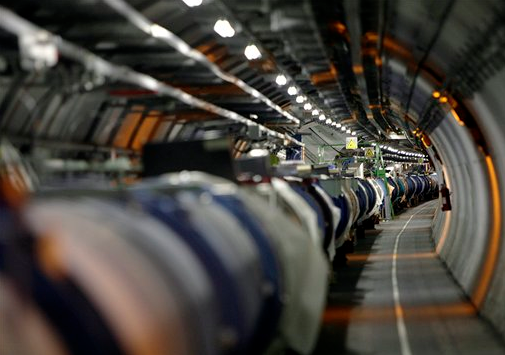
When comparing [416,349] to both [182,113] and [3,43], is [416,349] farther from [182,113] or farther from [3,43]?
[3,43]

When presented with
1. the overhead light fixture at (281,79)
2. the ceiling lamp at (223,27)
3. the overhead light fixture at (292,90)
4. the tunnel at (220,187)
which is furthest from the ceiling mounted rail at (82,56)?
the overhead light fixture at (292,90)

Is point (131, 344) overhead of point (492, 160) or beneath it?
beneath

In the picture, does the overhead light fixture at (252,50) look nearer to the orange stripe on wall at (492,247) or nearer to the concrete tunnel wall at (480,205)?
the concrete tunnel wall at (480,205)

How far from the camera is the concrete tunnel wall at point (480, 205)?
1318 cm

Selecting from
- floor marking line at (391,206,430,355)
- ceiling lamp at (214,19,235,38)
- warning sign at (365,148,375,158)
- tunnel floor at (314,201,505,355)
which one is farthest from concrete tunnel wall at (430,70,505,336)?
warning sign at (365,148,375,158)

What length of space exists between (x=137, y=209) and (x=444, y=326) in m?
7.82

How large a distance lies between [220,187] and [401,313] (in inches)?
281

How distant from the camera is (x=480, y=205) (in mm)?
17453

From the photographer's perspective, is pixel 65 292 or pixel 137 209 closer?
pixel 65 292

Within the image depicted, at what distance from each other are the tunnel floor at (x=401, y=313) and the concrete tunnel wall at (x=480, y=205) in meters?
0.31

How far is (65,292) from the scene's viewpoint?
460 cm

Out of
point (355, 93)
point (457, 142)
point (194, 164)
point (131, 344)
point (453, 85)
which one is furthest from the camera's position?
point (355, 93)

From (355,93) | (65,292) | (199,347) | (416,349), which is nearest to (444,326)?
(416,349)

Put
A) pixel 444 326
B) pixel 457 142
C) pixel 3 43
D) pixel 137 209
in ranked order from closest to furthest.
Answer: pixel 137 209 → pixel 3 43 → pixel 444 326 → pixel 457 142
